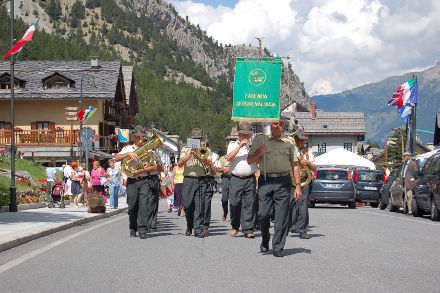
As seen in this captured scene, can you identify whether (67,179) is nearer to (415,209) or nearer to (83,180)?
(83,180)

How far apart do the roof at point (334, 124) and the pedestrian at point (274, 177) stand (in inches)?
3892

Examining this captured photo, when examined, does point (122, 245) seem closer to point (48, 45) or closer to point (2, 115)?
point (2, 115)

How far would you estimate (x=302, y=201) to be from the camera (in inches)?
569

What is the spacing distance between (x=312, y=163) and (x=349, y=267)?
5.10 m

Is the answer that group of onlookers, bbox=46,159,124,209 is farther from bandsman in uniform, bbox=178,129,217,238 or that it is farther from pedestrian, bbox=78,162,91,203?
bandsman in uniform, bbox=178,129,217,238

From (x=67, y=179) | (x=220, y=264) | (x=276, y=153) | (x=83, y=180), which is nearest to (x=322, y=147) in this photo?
(x=67, y=179)

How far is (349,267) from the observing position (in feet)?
31.5

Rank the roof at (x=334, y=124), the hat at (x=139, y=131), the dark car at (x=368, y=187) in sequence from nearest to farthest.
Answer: the hat at (x=139, y=131) < the dark car at (x=368, y=187) < the roof at (x=334, y=124)

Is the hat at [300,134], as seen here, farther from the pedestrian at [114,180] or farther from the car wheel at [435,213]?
Result: the pedestrian at [114,180]

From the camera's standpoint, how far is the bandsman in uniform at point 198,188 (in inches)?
568

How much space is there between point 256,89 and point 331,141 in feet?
256

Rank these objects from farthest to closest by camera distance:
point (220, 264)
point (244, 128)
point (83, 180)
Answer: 1. point (83, 180)
2. point (244, 128)
3. point (220, 264)

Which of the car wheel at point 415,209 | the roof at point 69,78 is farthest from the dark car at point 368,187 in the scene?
the roof at point 69,78

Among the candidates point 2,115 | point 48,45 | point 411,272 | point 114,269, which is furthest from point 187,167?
point 48,45
